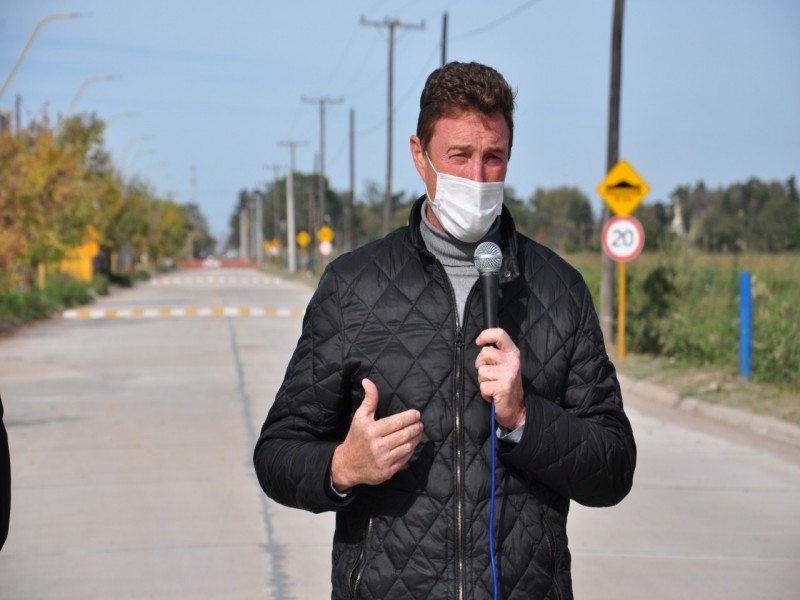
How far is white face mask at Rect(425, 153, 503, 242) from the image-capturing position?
2.70 m

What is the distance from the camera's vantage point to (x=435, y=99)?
2709 millimetres

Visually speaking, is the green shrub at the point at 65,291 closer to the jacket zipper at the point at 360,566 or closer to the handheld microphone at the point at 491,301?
the jacket zipper at the point at 360,566

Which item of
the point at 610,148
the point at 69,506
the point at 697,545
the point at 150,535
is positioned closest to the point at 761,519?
the point at 697,545

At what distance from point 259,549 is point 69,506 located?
189 centimetres

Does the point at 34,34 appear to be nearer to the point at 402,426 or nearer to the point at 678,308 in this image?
the point at 678,308

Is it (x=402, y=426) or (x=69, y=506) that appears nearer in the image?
(x=402, y=426)

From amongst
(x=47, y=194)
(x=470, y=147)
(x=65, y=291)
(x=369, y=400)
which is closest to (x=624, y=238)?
(x=470, y=147)

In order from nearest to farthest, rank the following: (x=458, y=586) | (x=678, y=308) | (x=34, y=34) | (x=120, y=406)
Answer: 1. (x=458, y=586)
2. (x=120, y=406)
3. (x=678, y=308)
4. (x=34, y=34)

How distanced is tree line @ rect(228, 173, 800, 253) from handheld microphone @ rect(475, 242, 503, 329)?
16.5 meters

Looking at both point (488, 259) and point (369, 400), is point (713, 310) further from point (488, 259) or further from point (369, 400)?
point (369, 400)

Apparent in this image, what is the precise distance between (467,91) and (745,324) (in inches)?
517

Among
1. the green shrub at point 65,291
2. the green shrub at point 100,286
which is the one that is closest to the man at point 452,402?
the green shrub at point 65,291

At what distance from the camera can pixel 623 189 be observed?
1902cm

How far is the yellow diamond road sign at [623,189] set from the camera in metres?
18.9
